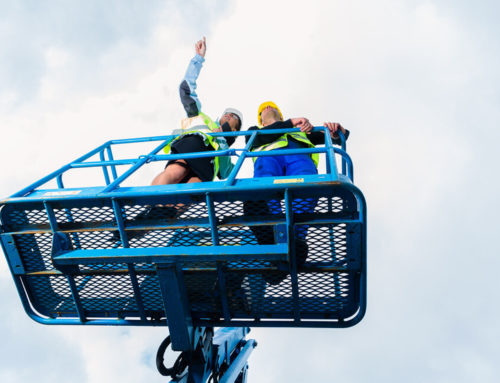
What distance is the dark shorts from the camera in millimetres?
4086

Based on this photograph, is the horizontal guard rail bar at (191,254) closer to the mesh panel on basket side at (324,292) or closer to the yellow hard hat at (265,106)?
the mesh panel on basket side at (324,292)

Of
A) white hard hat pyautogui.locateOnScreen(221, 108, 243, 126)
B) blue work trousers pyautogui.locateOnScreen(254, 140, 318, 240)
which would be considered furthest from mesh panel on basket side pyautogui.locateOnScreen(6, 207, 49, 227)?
white hard hat pyautogui.locateOnScreen(221, 108, 243, 126)

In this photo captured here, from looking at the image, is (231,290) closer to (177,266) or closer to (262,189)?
(177,266)

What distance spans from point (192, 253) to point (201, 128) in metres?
2.34

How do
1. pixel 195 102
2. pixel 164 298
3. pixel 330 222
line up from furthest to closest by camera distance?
pixel 195 102 < pixel 164 298 < pixel 330 222

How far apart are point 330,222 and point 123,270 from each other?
1595 millimetres

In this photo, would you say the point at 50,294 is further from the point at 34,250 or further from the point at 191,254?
the point at 191,254

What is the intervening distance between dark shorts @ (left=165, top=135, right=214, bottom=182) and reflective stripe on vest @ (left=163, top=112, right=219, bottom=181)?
0.07 m

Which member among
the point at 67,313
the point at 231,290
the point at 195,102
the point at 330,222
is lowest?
the point at 67,313

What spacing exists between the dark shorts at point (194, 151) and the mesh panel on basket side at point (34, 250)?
5.03ft

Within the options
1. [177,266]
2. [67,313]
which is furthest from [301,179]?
[67,313]

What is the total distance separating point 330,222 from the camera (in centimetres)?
253

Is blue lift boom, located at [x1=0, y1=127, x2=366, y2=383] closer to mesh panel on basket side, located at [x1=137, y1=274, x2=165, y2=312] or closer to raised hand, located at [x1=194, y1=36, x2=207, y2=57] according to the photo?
mesh panel on basket side, located at [x1=137, y1=274, x2=165, y2=312]

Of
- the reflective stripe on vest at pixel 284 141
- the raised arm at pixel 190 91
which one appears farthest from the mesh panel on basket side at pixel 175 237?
the raised arm at pixel 190 91
